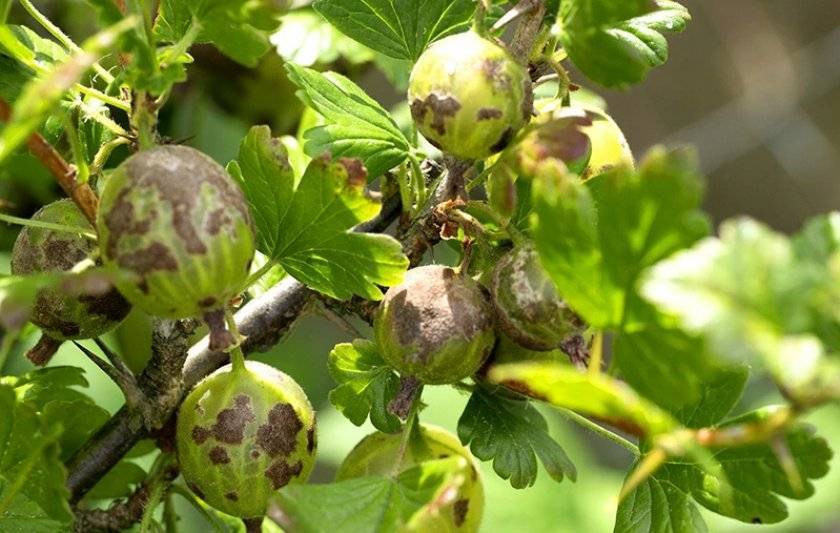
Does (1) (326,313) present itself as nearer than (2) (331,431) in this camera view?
Yes

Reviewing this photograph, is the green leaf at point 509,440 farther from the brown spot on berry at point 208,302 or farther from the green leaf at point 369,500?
the brown spot on berry at point 208,302

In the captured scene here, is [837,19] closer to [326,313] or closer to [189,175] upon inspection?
[326,313]

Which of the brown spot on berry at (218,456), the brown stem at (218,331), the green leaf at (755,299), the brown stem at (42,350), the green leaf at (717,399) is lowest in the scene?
the green leaf at (717,399)

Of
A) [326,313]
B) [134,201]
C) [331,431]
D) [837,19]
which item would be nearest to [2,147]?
[134,201]

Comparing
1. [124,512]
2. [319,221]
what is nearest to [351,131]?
[319,221]

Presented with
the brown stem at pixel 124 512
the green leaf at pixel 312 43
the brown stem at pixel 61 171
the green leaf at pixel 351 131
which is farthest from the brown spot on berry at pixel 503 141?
the green leaf at pixel 312 43
